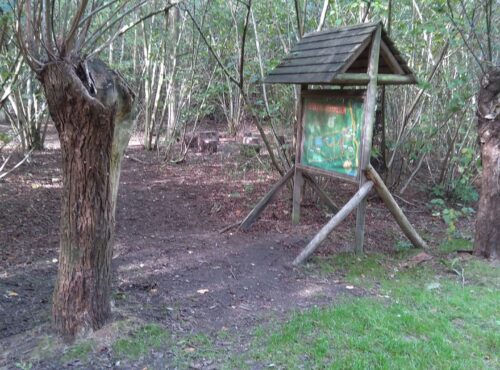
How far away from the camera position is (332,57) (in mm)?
5750

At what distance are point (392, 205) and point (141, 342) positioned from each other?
358 centimetres

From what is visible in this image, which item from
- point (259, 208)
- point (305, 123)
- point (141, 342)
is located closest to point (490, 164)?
point (305, 123)

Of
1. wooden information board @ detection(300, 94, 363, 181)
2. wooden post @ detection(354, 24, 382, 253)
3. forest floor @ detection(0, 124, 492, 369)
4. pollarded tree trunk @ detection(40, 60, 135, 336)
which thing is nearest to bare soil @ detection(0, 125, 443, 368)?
forest floor @ detection(0, 124, 492, 369)

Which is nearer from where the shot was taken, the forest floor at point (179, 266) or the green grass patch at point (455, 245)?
the forest floor at point (179, 266)

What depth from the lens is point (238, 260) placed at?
584 cm

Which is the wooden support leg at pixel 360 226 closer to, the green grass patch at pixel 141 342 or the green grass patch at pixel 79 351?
the green grass patch at pixel 141 342

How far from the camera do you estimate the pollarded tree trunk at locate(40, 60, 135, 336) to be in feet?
11.5

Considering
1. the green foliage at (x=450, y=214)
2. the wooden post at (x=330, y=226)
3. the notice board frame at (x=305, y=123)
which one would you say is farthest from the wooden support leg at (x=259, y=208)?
the green foliage at (x=450, y=214)

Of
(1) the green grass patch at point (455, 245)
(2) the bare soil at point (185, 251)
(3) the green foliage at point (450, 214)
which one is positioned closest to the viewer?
(2) the bare soil at point (185, 251)

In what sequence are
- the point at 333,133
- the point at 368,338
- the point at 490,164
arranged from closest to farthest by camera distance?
the point at 368,338, the point at 490,164, the point at 333,133

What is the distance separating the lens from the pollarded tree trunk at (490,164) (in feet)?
19.1

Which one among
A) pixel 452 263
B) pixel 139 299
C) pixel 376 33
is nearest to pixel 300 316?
pixel 139 299

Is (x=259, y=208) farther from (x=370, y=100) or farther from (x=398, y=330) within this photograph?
(x=398, y=330)

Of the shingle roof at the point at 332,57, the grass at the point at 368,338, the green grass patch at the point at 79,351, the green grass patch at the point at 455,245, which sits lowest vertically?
the grass at the point at 368,338
